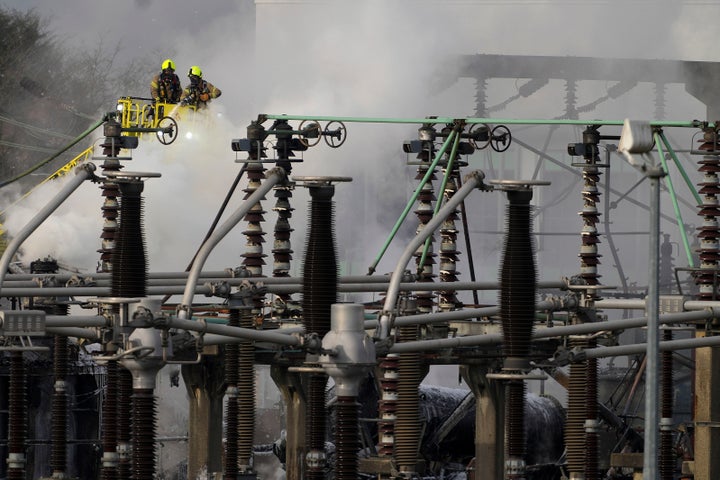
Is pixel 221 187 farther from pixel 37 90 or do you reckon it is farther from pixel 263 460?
pixel 37 90

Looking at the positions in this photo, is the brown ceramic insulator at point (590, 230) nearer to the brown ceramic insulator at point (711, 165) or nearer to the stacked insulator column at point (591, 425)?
the stacked insulator column at point (591, 425)

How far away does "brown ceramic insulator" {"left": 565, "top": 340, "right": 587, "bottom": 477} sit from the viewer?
4141 cm

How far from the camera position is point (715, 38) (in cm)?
8044

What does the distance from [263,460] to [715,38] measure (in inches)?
1107

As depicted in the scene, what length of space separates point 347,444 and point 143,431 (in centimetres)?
285

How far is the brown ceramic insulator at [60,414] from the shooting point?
144 feet

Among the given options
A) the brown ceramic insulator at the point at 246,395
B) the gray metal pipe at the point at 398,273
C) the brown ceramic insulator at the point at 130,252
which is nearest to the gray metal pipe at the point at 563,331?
the gray metal pipe at the point at 398,273

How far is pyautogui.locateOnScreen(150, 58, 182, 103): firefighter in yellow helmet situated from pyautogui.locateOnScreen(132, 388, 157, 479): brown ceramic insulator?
986 inches

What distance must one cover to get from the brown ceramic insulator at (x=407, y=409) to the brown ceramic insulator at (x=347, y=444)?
9.56 meters

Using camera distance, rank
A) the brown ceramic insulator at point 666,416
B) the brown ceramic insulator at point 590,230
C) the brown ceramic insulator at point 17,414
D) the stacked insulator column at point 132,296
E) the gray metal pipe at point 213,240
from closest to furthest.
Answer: the stacked insulator column at point 132,296, the gray metal pipe at point 213,240, the brown ceramic insulator at point 17,414, the brown ceramic insulator at point 590,230, the brown ceramic insulator at point 666,416

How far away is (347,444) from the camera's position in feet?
104

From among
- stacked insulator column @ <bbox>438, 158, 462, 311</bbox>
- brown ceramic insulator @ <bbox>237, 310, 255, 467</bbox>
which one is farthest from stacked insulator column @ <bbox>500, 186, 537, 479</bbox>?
stacked insulator column @ <bbox>438, 158, 462, 311</bbox>

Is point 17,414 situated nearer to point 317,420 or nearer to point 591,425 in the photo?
point 317,420

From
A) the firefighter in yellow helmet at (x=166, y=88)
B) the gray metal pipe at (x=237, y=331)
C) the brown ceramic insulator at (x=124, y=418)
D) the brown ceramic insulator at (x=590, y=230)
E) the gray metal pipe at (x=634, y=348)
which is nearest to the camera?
the gray metal pipe at (x=237, y=331)
